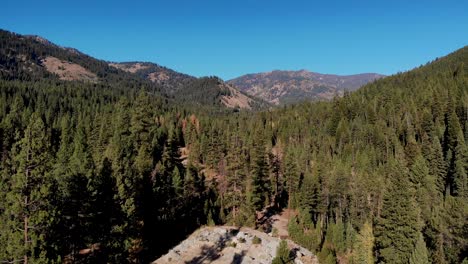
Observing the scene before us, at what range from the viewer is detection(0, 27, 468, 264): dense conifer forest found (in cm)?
1925

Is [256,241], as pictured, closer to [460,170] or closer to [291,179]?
[291,179]

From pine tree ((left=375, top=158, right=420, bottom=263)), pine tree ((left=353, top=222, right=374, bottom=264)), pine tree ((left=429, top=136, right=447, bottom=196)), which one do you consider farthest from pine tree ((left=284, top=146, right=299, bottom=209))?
pine tree ((left=429, top=136, right=447, bottom=196))

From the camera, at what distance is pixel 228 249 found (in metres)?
49.3

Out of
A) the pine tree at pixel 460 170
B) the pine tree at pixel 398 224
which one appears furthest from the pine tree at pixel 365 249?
the pine tree at pixel 460 170

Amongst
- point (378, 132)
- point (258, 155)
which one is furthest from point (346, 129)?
point (258, 155)

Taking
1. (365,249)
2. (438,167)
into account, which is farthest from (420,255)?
(438,167)

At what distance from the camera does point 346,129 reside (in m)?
111

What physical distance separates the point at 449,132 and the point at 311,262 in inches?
2649

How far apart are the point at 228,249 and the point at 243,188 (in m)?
15.4

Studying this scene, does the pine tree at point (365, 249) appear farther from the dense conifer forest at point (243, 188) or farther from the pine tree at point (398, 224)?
the pine tree at point (398, 224)

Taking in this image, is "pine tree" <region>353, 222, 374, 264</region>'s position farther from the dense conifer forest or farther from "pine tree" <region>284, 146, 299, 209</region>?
"pine tree" <region>284, 146, 299, 209</region>

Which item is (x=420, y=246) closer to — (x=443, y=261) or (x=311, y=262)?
(x=443, y=261)

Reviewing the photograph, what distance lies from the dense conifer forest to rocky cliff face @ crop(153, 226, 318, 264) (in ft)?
9.01

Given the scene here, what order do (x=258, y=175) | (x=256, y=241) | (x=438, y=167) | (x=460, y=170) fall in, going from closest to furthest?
(x=256, y=241)
(x=258, y=175)
(x=460, y=170)
(x=438, y=167)
